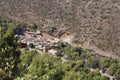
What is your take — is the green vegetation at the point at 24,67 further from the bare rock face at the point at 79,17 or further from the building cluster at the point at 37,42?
the bare rock face at the point at 79,17

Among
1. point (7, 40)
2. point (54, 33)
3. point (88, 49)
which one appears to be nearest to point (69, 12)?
point (54, 33)

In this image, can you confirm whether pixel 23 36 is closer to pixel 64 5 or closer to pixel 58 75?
pixel 64 5

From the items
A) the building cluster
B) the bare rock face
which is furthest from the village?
the bare rock face

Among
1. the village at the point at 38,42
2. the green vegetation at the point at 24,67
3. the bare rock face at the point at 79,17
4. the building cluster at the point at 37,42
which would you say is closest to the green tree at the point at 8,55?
the green vegetation at the point at 24,67

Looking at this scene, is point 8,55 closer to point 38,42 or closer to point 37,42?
point 37,42

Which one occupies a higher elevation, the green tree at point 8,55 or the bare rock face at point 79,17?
the green tree at point 8,55

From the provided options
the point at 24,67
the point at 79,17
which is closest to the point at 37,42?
the point at 79,17
